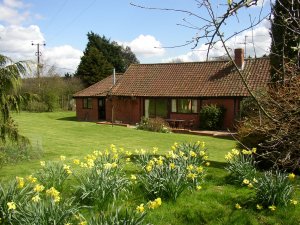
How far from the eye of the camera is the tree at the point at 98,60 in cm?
5044

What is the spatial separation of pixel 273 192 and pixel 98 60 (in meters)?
46.0

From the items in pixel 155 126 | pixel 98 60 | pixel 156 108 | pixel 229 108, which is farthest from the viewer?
pixel 98 60

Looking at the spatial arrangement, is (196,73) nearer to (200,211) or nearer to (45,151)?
(45,151)

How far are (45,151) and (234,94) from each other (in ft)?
50.7

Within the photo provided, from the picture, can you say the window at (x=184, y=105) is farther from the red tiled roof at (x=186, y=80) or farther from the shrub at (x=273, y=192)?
the shrub at (x=273, y=192)

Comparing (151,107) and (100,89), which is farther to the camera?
(100,89)

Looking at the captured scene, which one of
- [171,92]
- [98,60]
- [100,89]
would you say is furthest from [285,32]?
[98,60]

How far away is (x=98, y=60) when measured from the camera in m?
50.2

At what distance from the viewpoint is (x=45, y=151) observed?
48.1 feet

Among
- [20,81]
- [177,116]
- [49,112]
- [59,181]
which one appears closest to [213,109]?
[177,116]

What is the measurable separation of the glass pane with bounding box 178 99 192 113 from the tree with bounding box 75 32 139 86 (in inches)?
918

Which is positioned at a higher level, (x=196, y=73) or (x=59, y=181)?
(x=196, y=73)

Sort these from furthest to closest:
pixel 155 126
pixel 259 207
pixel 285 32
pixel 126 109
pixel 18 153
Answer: pixel 126 109, pixel 155 126, pixel 18 153, pixel 259 207, pixel 285 32

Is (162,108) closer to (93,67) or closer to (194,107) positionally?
(194,107)
